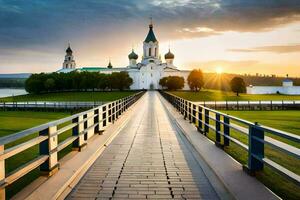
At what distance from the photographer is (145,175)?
8.00 m

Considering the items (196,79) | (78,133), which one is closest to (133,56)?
(196,79)

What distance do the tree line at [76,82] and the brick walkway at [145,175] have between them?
128572 millimetres

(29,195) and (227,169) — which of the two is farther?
(227,169)

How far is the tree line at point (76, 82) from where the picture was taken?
140 metres

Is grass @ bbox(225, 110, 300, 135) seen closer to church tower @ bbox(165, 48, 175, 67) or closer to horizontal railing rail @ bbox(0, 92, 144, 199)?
horizontal railing rail @ bbox(0, 92, 144, 199)

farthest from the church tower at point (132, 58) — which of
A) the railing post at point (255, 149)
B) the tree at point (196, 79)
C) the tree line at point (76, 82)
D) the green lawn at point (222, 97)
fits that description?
the railing post at point (255, 149)

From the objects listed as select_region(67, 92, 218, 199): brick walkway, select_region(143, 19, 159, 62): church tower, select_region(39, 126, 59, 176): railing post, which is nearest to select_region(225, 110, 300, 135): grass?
select_region(67, 92, 218, 199): brick walkway

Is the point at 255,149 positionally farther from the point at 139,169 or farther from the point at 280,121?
the point at 280,121

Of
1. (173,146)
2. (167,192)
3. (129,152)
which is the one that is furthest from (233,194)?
(173,146)

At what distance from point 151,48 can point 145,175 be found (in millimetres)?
163883

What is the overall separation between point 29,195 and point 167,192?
7.72ft

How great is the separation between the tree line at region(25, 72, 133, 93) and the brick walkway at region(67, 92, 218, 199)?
128572 mm

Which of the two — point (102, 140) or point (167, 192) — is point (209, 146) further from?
point (167, 192)

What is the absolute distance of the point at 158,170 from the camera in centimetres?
852
